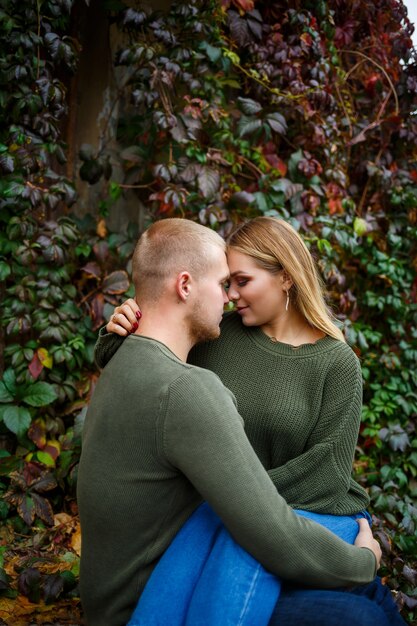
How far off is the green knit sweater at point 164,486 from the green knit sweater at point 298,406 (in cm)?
31

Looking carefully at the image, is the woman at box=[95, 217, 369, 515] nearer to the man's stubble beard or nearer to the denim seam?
the man's stubble beard

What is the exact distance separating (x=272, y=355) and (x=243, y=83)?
209cm

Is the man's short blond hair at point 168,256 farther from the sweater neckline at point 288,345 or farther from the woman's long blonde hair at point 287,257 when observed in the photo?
the sweater neckline at point 288,345

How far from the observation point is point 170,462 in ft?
4.66

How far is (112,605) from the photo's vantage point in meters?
1.56

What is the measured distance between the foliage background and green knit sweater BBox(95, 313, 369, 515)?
1037 mm

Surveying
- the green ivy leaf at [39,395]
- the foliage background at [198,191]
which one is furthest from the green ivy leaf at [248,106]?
the green ivy leaf at [39,395]

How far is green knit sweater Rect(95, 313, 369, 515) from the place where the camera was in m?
1.85

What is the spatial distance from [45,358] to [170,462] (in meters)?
1.70

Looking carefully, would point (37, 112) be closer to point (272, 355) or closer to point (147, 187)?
point (147, 187)

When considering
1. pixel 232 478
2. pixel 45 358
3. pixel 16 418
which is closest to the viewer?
pixel 232 478

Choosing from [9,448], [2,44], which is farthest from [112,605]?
[2,44]

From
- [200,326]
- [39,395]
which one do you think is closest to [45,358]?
[39,395]

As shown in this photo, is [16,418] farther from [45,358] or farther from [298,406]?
[298,406]
